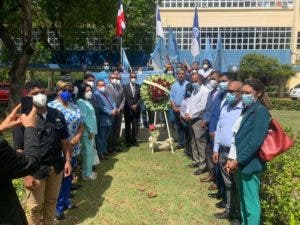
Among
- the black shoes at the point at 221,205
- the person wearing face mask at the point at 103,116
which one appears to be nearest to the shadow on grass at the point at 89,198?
the person wearing face mask at the point at 103,116

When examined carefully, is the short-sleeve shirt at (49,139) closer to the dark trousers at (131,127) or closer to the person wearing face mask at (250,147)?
the person wearing face mask at (250,147)

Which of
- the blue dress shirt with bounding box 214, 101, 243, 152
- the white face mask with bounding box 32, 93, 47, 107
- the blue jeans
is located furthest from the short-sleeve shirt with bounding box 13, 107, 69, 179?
the blue jeans

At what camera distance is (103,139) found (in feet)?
34.8

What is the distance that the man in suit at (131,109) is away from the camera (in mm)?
11930

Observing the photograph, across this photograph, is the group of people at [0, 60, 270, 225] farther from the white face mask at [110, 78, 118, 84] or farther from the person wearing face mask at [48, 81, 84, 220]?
the white face mask at [110, 78, 118, 84]

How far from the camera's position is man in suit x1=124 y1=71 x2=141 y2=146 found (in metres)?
11.9

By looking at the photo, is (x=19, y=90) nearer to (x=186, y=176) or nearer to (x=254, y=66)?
(x=186, y=176)

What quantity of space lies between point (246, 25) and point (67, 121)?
45.5 meters

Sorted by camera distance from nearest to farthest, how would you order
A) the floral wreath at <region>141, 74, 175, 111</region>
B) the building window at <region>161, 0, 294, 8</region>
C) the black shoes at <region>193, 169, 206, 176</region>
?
the black shoes at <region>193, 169, 206, 176</region>
the floral wreath at <region>141, 74, 175, 111</region>
the building window at <region>161, 0, 294, 8</region>

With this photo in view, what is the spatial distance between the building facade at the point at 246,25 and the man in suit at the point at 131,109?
3670cm

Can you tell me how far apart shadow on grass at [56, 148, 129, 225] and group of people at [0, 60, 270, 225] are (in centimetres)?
17

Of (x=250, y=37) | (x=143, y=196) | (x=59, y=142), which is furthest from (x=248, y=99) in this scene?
(x=250, y=37)

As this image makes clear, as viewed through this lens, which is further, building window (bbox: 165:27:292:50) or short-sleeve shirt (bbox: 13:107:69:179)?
building window (bbox: 165:27:292:50)

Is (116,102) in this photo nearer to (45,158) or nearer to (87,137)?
(87,137)
